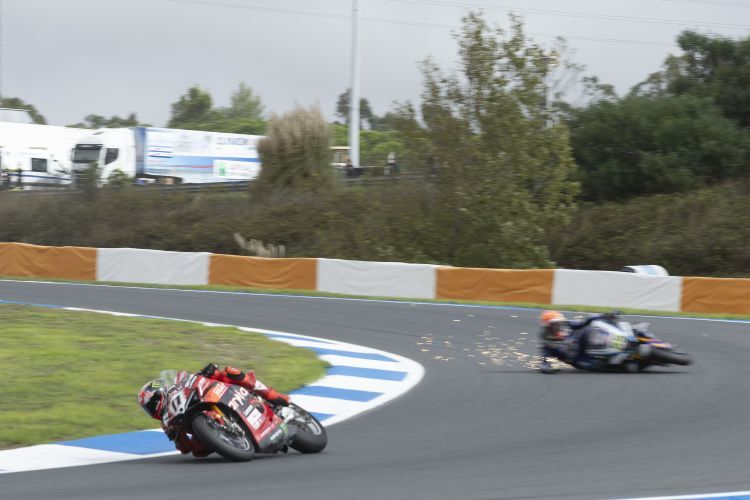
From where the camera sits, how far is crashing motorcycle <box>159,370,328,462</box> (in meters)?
6.99

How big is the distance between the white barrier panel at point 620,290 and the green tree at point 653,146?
14303 mm

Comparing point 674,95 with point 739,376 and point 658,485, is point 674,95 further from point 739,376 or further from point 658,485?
point 658,485

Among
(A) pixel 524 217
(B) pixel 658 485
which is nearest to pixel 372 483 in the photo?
(B) pixel 658 485

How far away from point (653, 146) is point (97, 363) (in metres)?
28.3

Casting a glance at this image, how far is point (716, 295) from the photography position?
67.4 ft

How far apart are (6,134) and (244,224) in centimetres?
1314

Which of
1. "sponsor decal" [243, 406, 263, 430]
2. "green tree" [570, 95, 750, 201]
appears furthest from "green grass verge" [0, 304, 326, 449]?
"green tree" [570, 95, 750, 201]

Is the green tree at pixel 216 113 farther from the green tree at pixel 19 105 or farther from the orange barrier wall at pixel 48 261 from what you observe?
the orange barrier wall at pixel 48 261

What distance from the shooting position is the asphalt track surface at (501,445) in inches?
251

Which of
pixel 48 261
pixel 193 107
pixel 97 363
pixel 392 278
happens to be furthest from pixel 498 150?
pixel 193 107

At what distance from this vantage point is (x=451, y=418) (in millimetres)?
9109

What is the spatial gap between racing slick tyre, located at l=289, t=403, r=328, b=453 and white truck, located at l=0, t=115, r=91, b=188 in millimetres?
36116

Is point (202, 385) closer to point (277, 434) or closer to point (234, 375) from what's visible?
point (234, 375)

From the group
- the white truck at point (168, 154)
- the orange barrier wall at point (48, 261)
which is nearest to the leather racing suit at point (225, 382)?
the orange barrier wall at point (48, 261)
